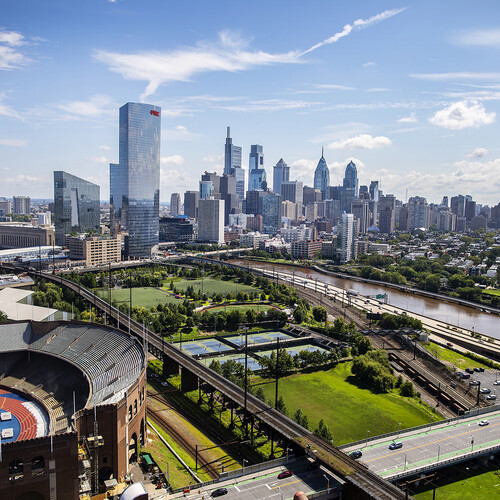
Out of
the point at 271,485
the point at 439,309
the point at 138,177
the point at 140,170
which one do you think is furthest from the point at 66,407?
the point at 140,170

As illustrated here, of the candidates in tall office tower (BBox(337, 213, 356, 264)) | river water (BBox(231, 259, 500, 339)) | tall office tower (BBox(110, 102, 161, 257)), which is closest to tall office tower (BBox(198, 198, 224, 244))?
tall office tower (BBox(110, 102, 161, 257))

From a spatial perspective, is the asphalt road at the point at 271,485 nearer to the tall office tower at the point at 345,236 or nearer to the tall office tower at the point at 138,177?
the tall office tower at the point at 138,177

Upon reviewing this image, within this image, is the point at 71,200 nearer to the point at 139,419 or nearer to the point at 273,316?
the point at 273,316

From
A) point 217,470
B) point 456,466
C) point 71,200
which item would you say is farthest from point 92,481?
point 71,200

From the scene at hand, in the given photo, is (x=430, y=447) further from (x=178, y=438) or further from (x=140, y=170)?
(x=140, y=170)

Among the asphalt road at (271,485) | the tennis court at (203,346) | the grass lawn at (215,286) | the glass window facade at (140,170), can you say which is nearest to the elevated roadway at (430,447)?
the asphalt road at (271,485)

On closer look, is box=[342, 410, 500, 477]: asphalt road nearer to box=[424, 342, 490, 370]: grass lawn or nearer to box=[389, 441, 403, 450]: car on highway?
box=[389, 441, 403, 450]: car on highway
